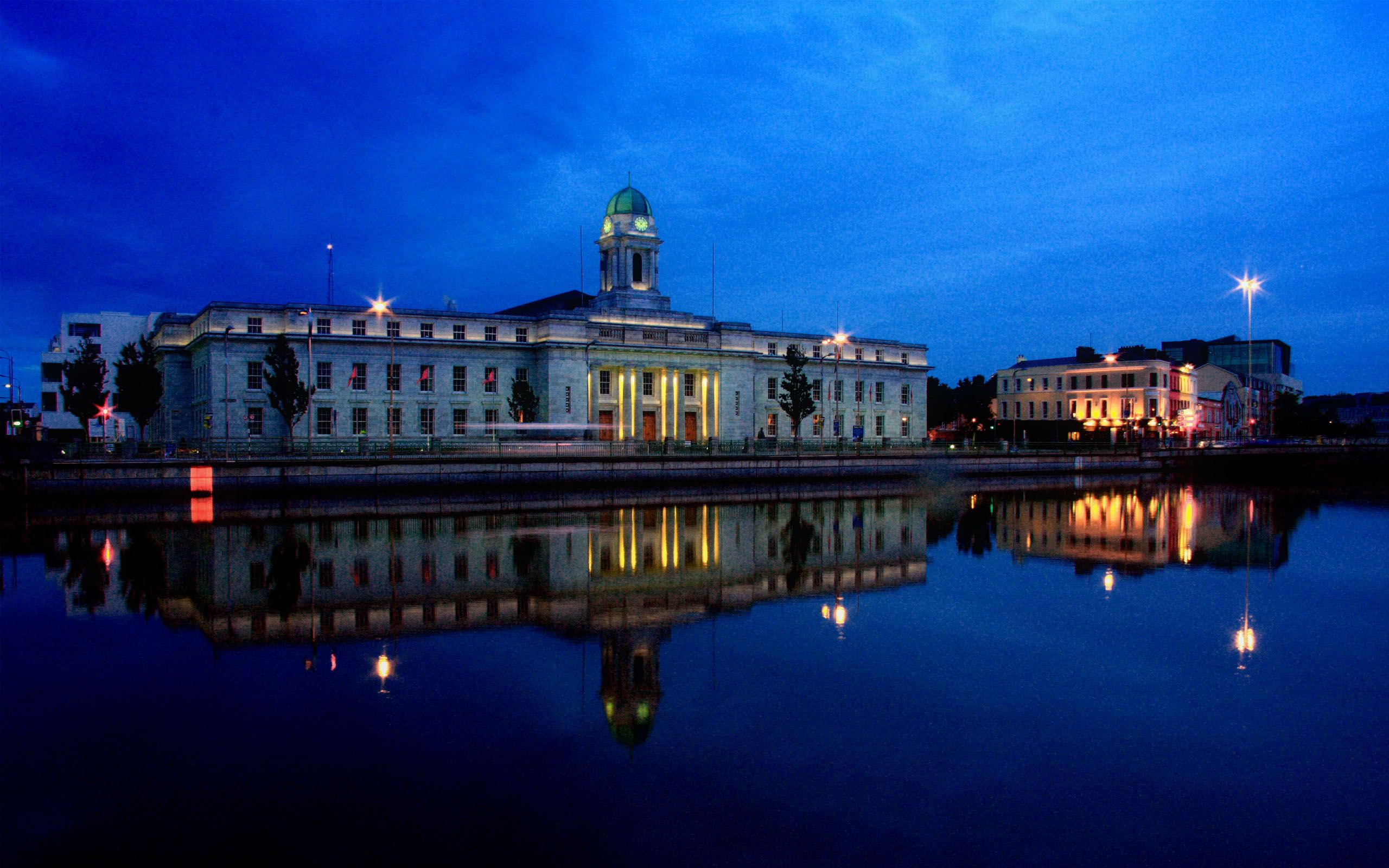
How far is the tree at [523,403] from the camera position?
57.4m

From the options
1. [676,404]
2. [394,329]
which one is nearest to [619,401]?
[676,404]

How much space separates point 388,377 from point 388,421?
113 inches

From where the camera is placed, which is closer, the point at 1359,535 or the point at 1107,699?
the point at 1107,699

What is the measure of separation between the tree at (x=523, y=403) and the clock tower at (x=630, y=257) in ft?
41.3

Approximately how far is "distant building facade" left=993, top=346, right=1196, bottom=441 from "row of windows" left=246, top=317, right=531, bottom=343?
50450mm

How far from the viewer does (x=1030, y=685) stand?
1104cm

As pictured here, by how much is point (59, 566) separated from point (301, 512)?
45.5 feet

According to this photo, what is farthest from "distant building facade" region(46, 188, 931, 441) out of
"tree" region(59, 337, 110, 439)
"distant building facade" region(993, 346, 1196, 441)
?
"distant building facade" region(993, 346, 1196, 441)

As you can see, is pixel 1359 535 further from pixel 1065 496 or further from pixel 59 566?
pixel 59 566

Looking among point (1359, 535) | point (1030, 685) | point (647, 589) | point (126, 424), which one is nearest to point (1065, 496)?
point (1359, 535)

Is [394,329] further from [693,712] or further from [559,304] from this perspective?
[693,712]

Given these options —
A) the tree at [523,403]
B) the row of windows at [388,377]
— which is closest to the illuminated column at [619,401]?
the tree at [523,403]

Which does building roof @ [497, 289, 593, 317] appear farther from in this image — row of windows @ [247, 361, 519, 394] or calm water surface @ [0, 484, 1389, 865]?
calm water surface @ [0, 484, 1389, 865]

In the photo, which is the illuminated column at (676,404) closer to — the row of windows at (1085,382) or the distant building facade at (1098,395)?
the distant building facade at (1098,395)
